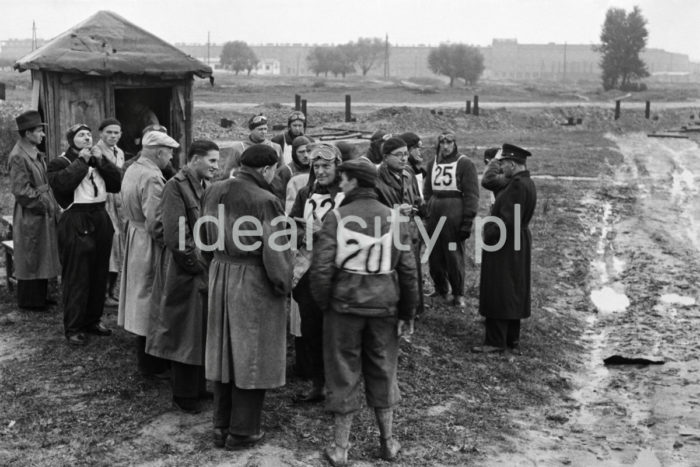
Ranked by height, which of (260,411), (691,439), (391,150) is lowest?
(691,439)

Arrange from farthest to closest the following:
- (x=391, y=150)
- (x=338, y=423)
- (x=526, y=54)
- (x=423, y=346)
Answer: (x=526, y=54) < (x=423, y=346) < (x=391, y=150) < (x=338, y=423)

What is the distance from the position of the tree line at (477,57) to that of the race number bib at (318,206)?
7118 centimetres

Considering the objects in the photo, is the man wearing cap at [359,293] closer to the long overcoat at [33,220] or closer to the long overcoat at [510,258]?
the long overcoat at [510,258]

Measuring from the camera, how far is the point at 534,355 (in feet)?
28.2

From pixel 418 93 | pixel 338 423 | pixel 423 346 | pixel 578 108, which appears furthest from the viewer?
pixel 418 93

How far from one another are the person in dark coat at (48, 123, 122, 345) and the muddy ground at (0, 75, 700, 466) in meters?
0.39

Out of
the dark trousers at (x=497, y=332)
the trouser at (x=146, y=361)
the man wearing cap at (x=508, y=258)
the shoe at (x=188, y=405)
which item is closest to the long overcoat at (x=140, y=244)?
the trouser at (x=146, y=361)

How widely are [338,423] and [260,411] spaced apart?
587 mm

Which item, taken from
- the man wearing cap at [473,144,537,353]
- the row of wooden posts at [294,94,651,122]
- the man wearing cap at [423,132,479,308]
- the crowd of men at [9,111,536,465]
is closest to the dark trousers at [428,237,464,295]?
the man wearing cap at [423,132,479,308]

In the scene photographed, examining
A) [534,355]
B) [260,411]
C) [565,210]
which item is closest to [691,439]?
[534,355]

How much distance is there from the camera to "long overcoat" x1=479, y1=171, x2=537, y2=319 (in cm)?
837

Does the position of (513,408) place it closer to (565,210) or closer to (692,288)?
(692,288)

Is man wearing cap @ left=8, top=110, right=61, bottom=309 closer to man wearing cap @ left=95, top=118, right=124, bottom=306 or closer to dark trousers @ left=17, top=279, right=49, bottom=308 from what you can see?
dark trousers @ left=17, top=279, right=49, bottom=308

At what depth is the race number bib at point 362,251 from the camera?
18.5ft
